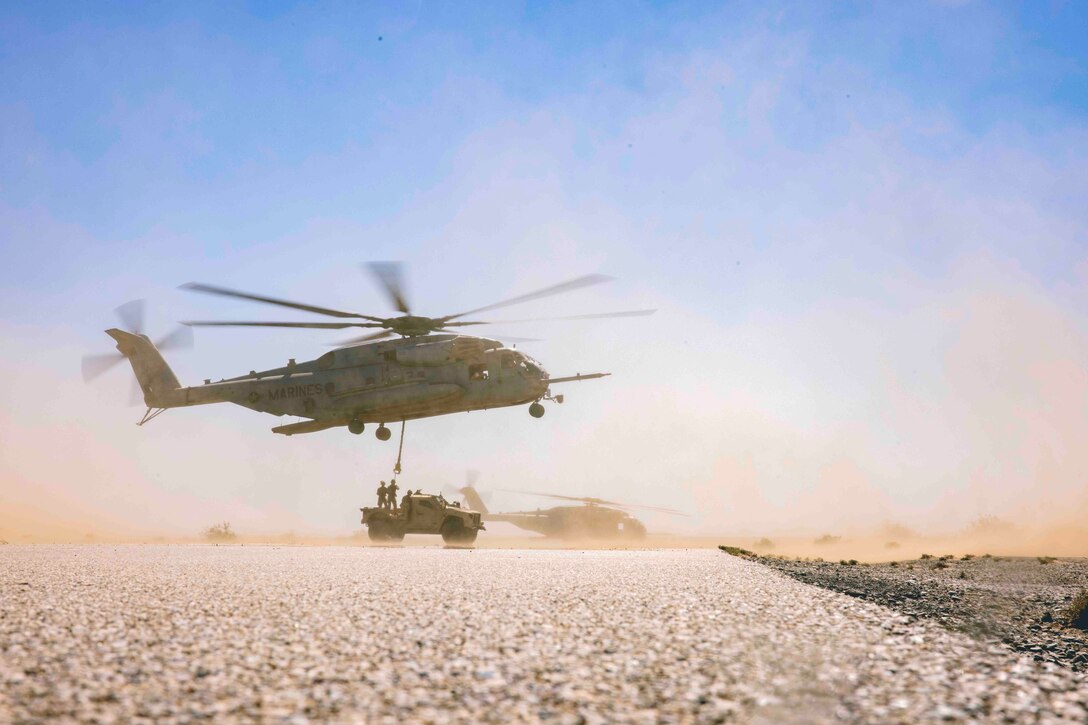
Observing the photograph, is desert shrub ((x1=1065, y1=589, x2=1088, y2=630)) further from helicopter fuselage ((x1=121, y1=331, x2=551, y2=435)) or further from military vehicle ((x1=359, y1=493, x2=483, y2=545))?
military vehicle ((x1=359, y1=493, x2=483, y2=545))

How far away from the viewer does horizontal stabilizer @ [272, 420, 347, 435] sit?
26894mm

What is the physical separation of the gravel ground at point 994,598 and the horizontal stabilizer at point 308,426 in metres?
17.4

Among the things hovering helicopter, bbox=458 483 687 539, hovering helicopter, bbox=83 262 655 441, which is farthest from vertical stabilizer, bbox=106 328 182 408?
hovering helicopter, bbox=458 483 687 539

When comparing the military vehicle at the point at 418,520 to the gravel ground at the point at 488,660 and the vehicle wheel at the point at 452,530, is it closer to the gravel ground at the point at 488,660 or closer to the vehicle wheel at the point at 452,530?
the vehicle wheel at the point at 452,530

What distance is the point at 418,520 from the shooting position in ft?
87.7

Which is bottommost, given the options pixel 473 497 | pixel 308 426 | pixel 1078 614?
pixel 1078 614

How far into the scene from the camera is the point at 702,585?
9.98m

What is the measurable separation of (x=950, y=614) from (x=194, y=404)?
26.7 meters

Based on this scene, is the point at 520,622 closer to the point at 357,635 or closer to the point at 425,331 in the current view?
the point at 357,635

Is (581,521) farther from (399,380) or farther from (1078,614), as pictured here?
(1078,614)

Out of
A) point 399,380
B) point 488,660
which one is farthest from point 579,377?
point 488,660

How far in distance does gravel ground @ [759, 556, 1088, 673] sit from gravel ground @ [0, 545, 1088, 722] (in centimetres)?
137

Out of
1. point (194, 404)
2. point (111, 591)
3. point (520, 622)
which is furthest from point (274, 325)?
point (520, 622)

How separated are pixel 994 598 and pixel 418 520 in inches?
741
